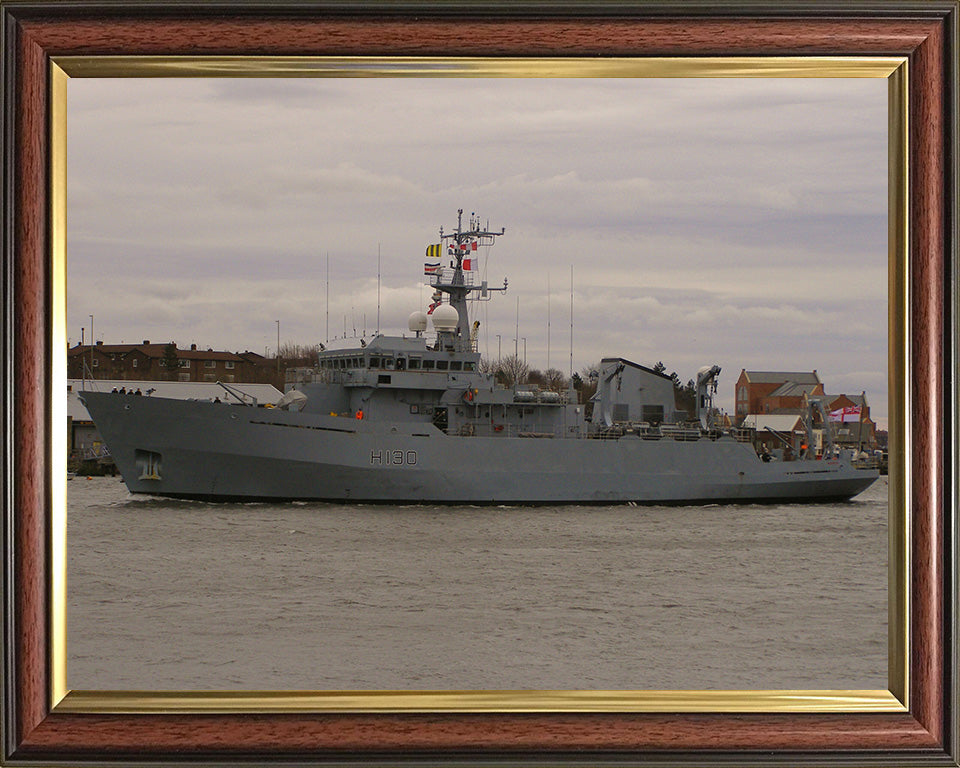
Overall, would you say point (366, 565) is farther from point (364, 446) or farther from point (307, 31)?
point (307, 31)

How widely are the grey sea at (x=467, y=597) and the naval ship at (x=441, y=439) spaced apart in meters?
0.71

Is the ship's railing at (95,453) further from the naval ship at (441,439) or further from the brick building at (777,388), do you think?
the brick building at (777,388)

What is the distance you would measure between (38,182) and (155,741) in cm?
163

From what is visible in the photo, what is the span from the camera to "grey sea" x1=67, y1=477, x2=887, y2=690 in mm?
4219

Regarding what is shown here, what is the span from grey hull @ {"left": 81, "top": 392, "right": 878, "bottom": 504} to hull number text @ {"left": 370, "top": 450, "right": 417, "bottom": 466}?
0.08ft

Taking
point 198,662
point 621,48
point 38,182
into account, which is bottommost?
point 198,662

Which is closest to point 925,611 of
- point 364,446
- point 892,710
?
point 892,710

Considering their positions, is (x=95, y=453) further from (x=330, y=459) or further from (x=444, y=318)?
(x=444, y=318)

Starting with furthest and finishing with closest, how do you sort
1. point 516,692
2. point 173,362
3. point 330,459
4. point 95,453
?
point 95,453, point 330,459, point 173,362, point 516,692

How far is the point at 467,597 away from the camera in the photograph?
1282cm

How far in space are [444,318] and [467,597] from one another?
557 inches

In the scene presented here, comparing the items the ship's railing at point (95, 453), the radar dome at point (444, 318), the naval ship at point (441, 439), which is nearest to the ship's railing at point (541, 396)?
the naval ship at point (441, 439)

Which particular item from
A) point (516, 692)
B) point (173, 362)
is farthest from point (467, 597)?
point (516, 692)

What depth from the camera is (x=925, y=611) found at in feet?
9.56
